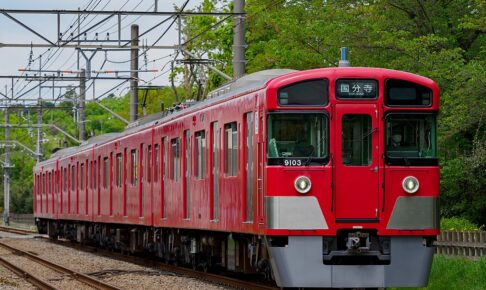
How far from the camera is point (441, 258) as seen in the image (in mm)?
18344

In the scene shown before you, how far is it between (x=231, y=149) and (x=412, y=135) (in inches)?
121

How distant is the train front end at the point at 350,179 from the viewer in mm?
13719

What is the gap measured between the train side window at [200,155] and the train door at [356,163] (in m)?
4.54

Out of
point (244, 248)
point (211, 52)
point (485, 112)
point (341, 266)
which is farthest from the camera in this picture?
point (211, 52)

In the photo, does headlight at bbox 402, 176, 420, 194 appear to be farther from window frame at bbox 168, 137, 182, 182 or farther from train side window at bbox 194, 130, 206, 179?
window frame at bbox 168, 137, 182, 182

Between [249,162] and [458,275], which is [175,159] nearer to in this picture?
[249,162]

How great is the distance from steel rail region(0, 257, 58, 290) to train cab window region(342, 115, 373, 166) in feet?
18.9

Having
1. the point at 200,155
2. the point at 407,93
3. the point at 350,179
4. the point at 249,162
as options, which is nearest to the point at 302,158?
the point at 350,179

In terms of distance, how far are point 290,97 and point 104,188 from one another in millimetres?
15708

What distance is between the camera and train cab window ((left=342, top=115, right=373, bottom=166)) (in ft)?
45.9

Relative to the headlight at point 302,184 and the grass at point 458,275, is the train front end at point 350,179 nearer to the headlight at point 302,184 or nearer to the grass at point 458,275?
the headlight at point 302,184

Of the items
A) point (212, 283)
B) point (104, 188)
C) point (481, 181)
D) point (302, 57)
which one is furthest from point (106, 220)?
point (212, 283)

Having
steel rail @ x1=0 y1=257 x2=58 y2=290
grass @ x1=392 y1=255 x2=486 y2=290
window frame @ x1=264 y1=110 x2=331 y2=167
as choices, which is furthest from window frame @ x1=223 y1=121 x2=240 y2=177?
steel rail @ x1=0 y1=257 x2=58 y2=290

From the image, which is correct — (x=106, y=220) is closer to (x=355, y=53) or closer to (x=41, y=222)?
(x=355, y=53)
